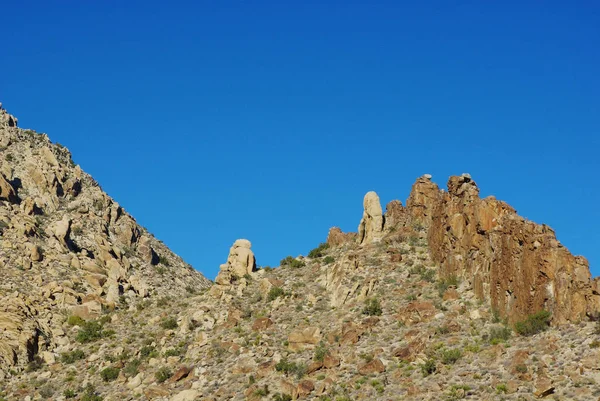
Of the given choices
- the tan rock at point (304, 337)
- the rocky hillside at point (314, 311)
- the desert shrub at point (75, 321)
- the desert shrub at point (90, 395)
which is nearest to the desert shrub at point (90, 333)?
the rocky hillside at point (314, 311)

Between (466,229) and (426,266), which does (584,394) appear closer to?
(466,229)

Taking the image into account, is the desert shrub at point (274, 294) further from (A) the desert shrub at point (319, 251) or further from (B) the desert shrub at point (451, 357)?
(B) the desert shrub at point (451, 357)

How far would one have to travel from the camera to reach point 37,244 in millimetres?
95188

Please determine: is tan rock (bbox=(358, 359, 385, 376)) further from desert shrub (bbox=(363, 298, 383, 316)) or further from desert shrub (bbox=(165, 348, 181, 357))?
desert shrub (bbox=(165, 348, 181, 357))

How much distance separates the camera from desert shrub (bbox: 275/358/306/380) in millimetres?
65812

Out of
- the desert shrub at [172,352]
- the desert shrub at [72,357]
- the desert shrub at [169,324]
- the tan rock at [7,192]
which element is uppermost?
the tan rock at [7,192]

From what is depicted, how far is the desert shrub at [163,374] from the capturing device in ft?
234

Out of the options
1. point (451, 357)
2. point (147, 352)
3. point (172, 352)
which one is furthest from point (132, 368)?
point (451, 357)

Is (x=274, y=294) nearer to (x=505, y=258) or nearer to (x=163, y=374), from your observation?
(x=163, y=374)

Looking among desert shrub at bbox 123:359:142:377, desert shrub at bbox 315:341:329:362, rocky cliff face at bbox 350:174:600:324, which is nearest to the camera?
rocky cliff face at bbox 350:174:600:324

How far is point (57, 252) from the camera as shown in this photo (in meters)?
96.4

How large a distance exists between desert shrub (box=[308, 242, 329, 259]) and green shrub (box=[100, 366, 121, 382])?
30.2m

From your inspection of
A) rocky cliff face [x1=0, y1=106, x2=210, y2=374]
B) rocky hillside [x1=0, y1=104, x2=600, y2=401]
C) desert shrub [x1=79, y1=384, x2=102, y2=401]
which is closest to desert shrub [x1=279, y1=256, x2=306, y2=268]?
rocky hillside [x1=0, y1=104, x2=600, y2=401]

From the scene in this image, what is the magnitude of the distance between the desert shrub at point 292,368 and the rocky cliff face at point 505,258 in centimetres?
1763
